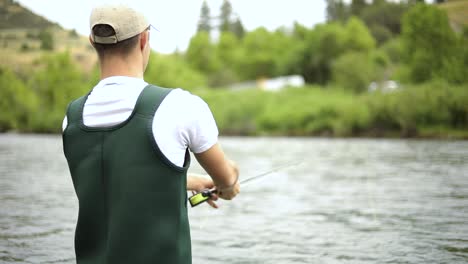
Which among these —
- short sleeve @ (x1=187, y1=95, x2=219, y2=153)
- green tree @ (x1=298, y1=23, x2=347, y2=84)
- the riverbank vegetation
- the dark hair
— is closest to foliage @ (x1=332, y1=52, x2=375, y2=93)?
the riverbank vegetation

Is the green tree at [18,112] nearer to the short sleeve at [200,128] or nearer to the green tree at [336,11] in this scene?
the short sleeve at [200,128]

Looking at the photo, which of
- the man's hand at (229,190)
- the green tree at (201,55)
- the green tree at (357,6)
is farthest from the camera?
the green tree at (357,6)

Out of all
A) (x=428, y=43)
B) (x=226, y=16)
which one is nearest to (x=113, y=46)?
(x=428, y=43)

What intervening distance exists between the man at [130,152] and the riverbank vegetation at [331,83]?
24637 millimetres

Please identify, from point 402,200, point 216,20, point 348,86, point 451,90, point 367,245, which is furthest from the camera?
point 216,20

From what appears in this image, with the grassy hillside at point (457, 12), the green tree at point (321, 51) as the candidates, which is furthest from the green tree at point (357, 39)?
the grassy hillside at point (457, 12)

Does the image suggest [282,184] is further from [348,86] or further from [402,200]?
[348,86]

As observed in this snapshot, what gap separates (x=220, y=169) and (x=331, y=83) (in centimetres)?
9004

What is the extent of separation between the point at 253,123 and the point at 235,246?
6763 centimetres

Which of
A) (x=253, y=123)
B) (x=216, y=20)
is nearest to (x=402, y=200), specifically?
(x=253, y=123)

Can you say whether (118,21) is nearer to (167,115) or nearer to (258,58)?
(167,115)

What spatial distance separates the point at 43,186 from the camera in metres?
15.0

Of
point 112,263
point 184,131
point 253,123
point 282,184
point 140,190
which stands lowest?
point 253,123

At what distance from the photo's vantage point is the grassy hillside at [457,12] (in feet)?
Result: 169
